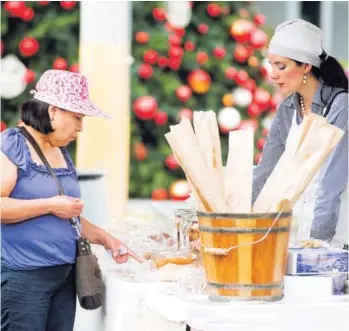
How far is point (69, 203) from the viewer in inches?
131

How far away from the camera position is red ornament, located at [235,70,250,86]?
7500mm

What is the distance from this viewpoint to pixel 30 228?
339 cm

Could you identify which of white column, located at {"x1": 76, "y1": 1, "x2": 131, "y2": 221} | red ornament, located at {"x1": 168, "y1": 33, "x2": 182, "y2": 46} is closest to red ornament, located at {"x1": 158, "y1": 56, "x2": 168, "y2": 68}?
red ornament, located at {"x1": 168, "y1": 33, "x2": 182, "y2": 46}

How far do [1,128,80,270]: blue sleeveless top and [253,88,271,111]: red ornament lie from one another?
4.29 metres

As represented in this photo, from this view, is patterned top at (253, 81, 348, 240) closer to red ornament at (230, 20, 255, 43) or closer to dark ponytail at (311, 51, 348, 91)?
dark ponytail at (311, 51, 348, 91)

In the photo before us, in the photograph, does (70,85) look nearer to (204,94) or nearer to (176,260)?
(176,260)

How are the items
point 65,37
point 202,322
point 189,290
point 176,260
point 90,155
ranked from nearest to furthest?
point 202,322 < point 189,290 < point 176,260 < point 90,155 < point 65,37

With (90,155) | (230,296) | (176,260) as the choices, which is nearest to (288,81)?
(176,260)

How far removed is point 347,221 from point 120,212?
2.95 meters

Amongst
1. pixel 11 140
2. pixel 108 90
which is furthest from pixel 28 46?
pixel 11 140

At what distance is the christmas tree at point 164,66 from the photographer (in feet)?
24.1

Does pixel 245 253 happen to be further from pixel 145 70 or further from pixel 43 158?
pixel 145 70

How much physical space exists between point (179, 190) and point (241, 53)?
106 centimetres

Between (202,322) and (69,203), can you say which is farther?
(69,203)
